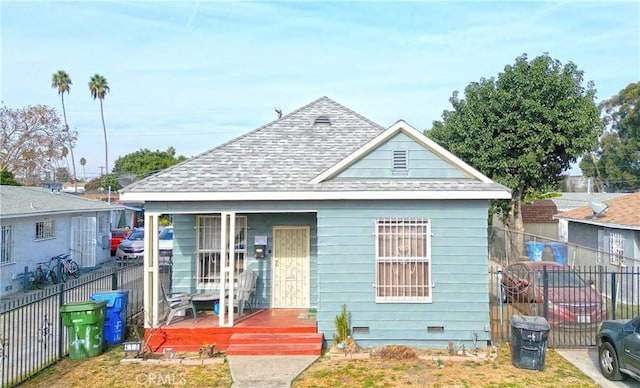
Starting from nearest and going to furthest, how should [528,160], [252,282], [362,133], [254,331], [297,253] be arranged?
[254,331]
[252,282]
[297,253]
[362,133]
[528,160]

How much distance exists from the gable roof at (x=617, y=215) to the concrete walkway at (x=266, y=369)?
12.5 m

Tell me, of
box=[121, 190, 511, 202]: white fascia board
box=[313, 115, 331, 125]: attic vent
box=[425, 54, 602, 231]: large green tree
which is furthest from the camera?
box=[425, 54, 602, 231]: large green tree

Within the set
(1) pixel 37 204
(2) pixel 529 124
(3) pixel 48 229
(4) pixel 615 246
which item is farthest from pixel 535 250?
(1) pixel 37 204

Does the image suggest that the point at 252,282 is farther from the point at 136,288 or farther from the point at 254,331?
the point at 136,288

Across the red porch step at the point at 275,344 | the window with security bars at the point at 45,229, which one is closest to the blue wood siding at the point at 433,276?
the red porch step at the point at 275,344

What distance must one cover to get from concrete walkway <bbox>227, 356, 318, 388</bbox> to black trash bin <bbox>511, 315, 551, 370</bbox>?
4029 millimetres

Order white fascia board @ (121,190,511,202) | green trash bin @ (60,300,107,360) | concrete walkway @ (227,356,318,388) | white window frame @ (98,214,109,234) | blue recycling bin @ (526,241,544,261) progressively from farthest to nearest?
white window frame @ (98,214,109,234)
blue recycling bin @ (526,241,544,261)
white fascia board @ (121,190,511,202)
green trash bin @ (60,300,107,360)
concrete walkway @ (227,356,318,388)

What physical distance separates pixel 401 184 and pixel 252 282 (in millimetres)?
4349

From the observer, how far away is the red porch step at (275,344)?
991 centimetres

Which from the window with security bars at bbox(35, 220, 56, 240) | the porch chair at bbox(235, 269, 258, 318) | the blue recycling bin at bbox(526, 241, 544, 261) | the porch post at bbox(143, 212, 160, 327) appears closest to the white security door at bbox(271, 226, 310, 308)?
the porch chair at bbox(235, 269, 258, 318)

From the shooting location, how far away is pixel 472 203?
34.8ft

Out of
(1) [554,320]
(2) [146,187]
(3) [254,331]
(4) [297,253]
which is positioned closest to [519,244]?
(1) [554,320]

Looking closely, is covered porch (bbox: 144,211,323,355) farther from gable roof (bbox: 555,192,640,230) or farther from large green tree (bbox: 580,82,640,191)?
large green tree (bbox: 580,82,640,191)

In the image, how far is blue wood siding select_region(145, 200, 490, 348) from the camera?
34.4ft
